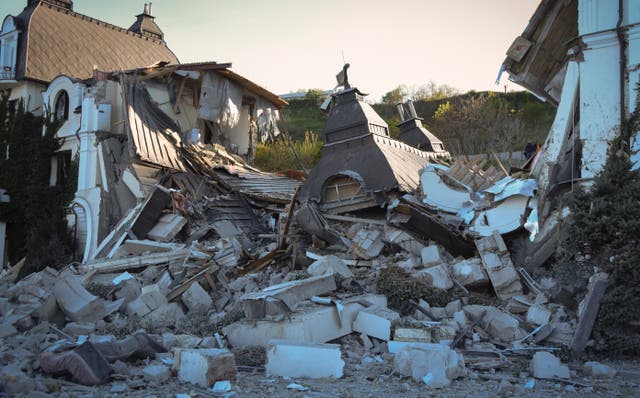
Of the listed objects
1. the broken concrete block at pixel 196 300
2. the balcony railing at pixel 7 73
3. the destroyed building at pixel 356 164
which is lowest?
the broken concrete block at pixel 196 300

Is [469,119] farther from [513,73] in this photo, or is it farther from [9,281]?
[9,281]

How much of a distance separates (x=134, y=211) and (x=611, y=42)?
1191cm

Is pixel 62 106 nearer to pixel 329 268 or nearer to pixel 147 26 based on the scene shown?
pixel 147 26

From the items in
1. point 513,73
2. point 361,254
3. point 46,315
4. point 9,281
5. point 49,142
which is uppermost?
point 513,73

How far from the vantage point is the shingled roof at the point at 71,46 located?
72.0ft

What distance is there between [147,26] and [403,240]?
66.9 feet

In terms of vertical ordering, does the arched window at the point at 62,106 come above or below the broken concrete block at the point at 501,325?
above

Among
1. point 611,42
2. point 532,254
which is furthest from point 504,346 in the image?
point 611,42

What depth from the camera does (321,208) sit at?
13438 mm

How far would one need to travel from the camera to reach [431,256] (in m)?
10.4

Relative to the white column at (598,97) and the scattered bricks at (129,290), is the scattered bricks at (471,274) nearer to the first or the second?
the white column at (598,97)

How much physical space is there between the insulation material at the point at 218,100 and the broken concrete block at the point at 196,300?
10107 mm

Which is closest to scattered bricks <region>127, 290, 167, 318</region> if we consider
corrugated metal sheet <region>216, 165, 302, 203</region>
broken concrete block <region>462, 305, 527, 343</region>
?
broken concrete block <region>462, 305, 527, 343</region>

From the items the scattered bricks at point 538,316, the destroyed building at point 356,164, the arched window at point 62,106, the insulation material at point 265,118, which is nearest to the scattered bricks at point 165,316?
the destroyed building at point 356,164
